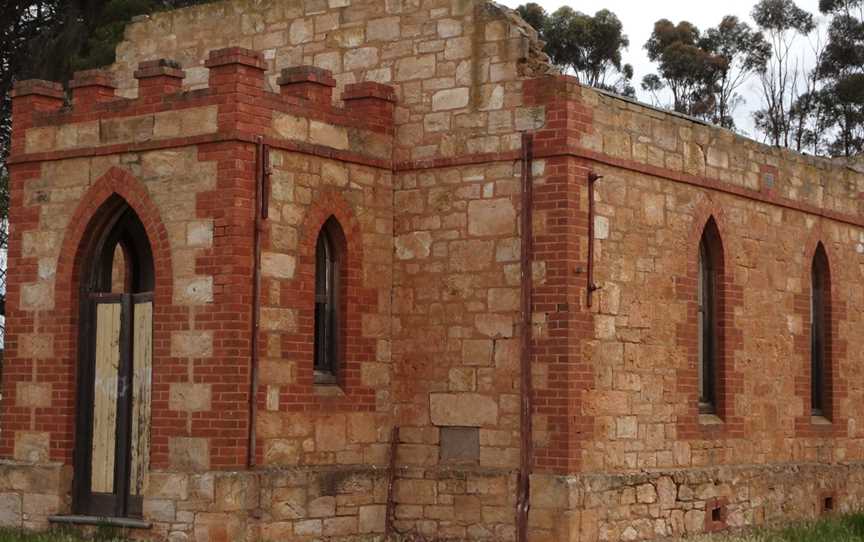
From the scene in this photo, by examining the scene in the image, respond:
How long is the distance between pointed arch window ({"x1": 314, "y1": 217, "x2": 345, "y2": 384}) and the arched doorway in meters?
1.70

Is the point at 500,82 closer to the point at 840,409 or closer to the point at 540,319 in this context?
the point at 540,319

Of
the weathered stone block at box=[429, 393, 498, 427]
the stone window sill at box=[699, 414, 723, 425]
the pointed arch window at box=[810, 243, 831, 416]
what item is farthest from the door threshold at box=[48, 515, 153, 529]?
the pointed arch window at box=[810, 243, 831, 416]

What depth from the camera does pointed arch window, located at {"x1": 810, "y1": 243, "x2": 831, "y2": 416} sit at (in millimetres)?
21312

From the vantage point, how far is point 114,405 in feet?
53.1

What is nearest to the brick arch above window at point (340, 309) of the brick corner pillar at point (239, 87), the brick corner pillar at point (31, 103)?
the brick corner pillar at point (239, 87)

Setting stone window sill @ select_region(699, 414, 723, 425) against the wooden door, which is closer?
the wooden door

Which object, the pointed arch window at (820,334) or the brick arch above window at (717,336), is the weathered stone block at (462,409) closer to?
the brick arch above window at (717,336)

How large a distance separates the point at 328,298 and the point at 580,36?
31.0m

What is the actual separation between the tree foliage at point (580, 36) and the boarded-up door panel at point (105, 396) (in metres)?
30.8

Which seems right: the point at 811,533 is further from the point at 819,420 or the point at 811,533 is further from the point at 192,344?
the point at 192,344

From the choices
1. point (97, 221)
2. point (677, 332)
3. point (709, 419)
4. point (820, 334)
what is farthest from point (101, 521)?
point (820, 334)

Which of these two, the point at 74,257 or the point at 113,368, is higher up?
the point at 74,257

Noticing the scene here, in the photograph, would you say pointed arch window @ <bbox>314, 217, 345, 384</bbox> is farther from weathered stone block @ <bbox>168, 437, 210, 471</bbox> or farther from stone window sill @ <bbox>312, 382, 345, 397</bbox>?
weathered stone block @ <bbox>168, 437, 210, 471</bbox>

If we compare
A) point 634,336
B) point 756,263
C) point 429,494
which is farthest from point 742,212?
point 429,494
